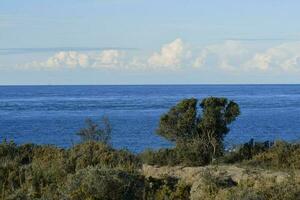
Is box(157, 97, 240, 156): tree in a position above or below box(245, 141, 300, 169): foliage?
above

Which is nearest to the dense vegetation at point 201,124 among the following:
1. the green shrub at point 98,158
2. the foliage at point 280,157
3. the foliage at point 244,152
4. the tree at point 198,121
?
the tree at point 198,121

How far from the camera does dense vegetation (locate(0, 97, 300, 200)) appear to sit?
42.2 feet

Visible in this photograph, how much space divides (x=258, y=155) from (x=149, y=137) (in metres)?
35.0

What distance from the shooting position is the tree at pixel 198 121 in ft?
77.8

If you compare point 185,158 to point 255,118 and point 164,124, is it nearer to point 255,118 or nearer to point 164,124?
point 164,124

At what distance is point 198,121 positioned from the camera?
950 inches

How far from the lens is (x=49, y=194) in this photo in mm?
12766

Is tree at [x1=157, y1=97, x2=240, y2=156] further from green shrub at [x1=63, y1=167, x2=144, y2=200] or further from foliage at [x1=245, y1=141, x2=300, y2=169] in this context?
green shrub at [x1=63, y1=167, x2=144, y2=200]

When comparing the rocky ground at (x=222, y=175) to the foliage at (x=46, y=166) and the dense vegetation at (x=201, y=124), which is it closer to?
the foliage at (x=46, y=166)

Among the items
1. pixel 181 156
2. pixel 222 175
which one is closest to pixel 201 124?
pixel 181 156

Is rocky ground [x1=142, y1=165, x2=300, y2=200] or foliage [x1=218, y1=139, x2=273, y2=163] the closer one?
rocky ground [x1=142, y1=165, x2=300, y2=200]

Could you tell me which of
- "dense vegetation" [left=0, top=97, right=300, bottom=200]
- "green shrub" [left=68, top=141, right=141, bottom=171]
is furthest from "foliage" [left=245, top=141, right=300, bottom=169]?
"green shrub" [left=68, top=141, right=141, bottom=171]

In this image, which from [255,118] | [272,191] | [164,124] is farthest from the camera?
[255,118]

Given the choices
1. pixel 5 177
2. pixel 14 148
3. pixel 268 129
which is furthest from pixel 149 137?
pixel 5 177
